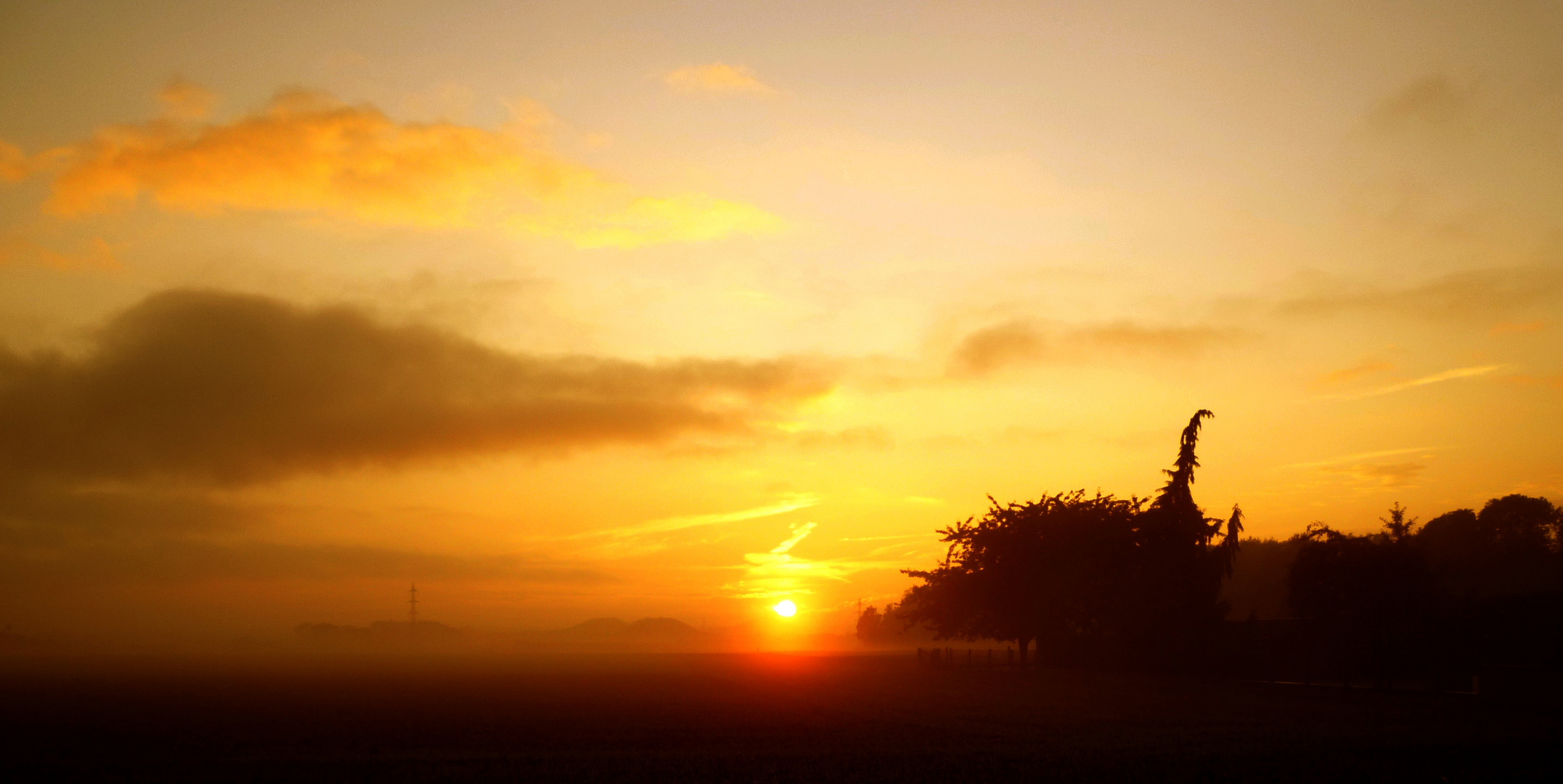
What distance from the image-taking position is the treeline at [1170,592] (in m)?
42.2

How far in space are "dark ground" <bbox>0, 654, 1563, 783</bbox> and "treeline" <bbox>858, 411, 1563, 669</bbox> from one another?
6963 mm

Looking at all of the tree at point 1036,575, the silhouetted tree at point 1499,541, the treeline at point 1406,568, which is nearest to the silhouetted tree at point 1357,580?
the treeline at point 1406,568

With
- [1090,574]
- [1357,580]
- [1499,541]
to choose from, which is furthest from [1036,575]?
[1499,541]

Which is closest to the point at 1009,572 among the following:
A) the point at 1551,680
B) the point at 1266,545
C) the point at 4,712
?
the point at 1551,680

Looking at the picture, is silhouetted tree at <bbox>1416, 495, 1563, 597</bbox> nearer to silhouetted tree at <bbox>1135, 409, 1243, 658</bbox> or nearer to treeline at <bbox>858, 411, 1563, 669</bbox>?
treeline at <bbox>858, 411, 1563, 669</bbox>

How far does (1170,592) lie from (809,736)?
39.7 metres

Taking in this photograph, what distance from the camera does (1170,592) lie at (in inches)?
2233

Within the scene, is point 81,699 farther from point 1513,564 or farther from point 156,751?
point 1513,564

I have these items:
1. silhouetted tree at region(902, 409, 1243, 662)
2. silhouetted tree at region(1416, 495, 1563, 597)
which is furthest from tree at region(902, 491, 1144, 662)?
silhouetted tree at region(1416, 495, 1563, 597)

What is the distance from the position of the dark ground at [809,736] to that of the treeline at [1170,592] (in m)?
6.96

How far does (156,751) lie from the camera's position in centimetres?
2256

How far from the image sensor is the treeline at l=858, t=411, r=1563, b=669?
4219cm

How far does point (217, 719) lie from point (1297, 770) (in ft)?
98.5

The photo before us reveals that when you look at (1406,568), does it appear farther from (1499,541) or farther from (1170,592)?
(1499,541)
